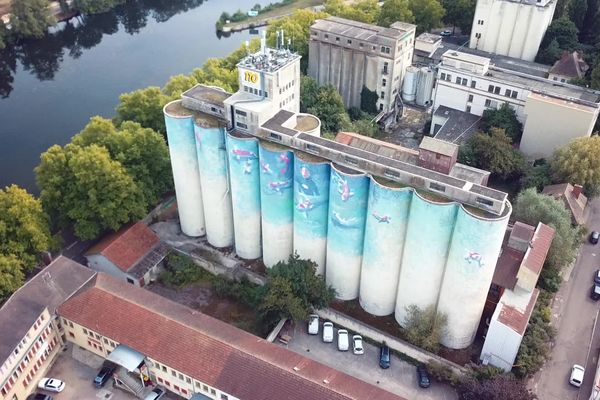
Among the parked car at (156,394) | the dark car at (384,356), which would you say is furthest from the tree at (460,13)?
the parked car at (156,394)

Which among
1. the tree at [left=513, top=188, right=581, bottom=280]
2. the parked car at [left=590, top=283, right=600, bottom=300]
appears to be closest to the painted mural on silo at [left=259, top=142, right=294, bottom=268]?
the tree at [left=513, top=188, right=581, bottom=280]

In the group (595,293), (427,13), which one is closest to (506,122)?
(595,293)

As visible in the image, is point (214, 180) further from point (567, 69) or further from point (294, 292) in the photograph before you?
point (567, 69)

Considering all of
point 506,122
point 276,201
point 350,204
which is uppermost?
point 350,204

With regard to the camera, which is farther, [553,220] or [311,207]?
[553,220]

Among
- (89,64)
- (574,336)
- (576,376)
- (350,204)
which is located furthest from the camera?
(89,64)

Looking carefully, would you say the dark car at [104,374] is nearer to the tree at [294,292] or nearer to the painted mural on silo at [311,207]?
the tree at [294,292]
